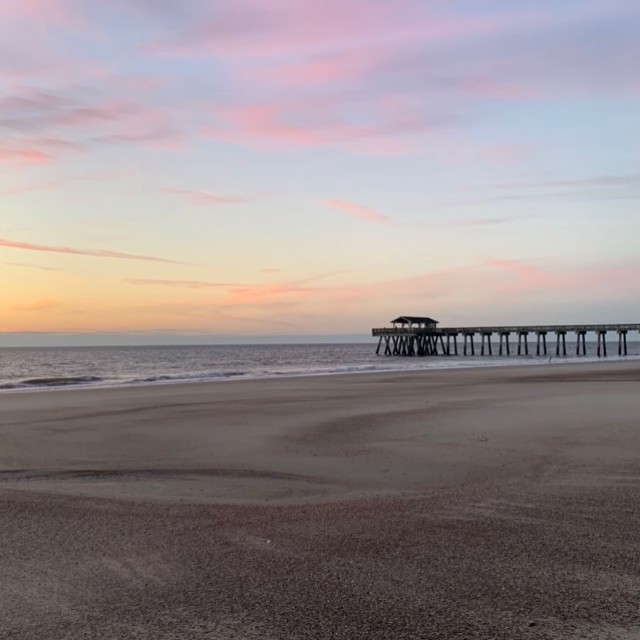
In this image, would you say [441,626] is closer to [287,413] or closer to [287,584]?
[287,584]

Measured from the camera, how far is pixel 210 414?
737 inches

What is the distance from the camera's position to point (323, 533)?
6852mm

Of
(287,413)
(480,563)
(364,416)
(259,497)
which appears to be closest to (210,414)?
(287,413)

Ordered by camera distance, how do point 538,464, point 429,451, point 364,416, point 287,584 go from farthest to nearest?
point 364,416, point 429,451, point 538,464, point 287,584

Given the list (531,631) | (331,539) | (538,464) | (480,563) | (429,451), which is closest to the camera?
(531,631)

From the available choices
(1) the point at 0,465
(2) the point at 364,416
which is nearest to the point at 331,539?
(1) the point at 0,465

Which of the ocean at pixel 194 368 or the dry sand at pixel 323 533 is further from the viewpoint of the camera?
the ocean at pixel 194 368

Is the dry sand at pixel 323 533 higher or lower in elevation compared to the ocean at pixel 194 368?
higher

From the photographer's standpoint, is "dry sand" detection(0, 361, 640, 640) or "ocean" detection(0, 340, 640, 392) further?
"ocean" detection(0, 340, 640, 392)

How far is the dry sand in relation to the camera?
477cm

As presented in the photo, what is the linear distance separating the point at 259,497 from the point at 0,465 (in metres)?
5.08

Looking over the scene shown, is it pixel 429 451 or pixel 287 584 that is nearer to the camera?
pixel 287 584

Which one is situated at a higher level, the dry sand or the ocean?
the dry sand

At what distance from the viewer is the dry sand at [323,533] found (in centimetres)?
477
